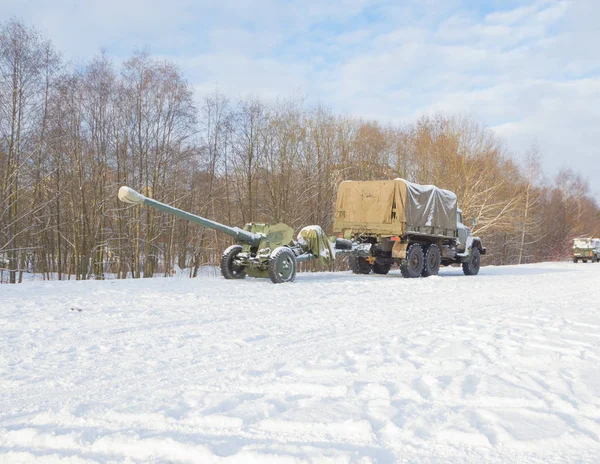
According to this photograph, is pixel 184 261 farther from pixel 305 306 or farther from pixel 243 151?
pixel 305 306

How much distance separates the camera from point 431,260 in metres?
15.9

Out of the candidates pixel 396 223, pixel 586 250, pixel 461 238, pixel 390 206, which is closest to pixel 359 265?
pixel 396 223

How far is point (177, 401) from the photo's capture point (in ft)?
11.3

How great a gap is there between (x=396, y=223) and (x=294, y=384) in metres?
11.2

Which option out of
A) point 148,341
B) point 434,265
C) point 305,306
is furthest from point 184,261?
point 148,341

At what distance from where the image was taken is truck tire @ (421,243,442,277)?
15.6m

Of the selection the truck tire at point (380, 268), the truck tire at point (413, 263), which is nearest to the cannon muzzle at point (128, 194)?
the truck tire at point (413, 263)

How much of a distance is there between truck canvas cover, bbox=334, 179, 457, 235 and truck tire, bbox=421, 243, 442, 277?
1.86ft

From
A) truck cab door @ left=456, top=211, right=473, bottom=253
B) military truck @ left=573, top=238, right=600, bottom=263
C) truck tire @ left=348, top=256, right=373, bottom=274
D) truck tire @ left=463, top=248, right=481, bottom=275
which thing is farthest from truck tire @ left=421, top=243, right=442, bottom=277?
military truck @ left=573, top=238, right=600, bottom=263

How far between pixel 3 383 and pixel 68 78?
1927 cm

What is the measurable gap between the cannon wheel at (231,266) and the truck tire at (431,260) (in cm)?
598

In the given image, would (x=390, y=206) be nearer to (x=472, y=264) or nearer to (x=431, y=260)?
(x=431, y=260)

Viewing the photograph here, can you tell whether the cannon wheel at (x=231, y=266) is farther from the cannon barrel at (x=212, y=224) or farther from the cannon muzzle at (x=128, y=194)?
the cannon muzzle at (x=128, y=194)

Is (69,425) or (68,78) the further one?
(68,78)
